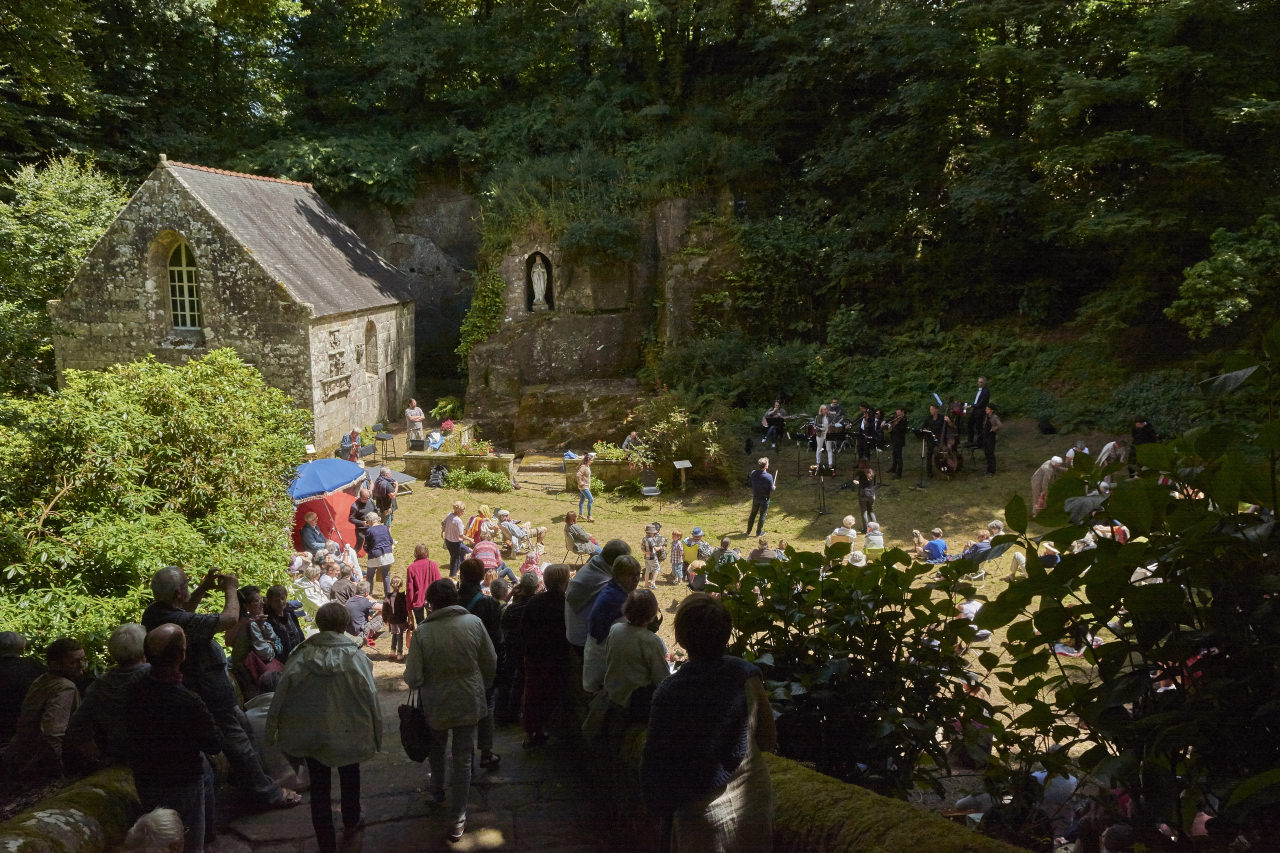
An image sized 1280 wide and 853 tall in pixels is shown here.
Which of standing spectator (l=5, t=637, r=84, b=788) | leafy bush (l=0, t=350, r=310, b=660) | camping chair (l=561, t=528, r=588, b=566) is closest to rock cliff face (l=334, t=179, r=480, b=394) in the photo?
camping chair (l=561, t=528, r=588, b=566)

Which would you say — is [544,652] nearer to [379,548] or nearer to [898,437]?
[379,548]

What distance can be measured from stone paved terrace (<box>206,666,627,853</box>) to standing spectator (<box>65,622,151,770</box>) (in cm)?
75

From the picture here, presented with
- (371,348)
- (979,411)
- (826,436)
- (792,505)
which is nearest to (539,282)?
(371,348)

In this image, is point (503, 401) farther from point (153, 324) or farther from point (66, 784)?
point (66, 784)

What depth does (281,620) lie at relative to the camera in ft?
20.0

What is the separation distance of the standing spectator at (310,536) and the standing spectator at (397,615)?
2837 millimetres

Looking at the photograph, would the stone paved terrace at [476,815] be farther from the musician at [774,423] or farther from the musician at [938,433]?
the musician at [774,423]

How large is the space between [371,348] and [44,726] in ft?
65.7

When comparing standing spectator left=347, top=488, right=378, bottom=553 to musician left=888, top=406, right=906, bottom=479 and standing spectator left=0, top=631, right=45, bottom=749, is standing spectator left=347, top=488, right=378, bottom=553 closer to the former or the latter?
standing spectator left=0, top=631, right=45, bottom=749

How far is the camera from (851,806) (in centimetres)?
287

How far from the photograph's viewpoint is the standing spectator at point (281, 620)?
6.00 meters

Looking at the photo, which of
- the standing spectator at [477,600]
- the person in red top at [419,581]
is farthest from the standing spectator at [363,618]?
the standing spectator at [477,600]

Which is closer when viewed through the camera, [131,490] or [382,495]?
[131,490]

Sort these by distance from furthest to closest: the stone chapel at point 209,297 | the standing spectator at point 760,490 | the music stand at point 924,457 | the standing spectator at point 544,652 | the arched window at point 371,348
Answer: the arched window at point 371,348 < the stone chapel at point 209,297 < the music stand at point 924,457 < the standing spectator at point 760,490 < the standing spectator at point 544,652
